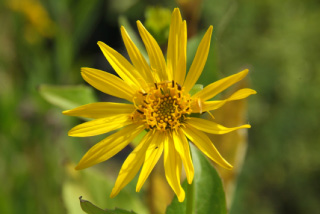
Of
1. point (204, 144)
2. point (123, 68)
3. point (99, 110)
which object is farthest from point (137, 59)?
point (204, 144)

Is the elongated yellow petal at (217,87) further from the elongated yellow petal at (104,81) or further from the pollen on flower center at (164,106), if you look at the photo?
the elongated yellow petal at (104,81)

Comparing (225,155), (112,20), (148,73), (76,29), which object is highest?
(112,20)

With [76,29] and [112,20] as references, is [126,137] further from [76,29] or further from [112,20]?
[112,20]

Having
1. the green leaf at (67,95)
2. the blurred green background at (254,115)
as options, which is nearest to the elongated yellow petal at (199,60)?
the green leaf at (67,95)

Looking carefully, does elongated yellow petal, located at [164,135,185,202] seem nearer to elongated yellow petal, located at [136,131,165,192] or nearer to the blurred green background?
elongated yellow petal, located at [136,131,165,192]

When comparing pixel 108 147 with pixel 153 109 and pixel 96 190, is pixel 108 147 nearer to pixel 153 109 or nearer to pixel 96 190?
pixel 153 109

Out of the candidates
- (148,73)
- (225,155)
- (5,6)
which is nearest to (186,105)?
(148,73)
